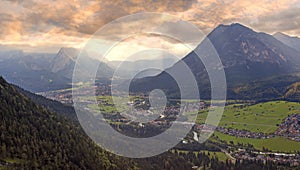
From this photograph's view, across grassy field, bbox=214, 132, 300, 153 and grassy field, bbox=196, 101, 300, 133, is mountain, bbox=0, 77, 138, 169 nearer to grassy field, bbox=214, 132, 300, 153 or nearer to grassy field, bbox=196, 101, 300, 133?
grassy field, bbox=214, 132, 300, 153

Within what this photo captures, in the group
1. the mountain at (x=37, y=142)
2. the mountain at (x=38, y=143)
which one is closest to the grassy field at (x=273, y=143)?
the mountain at (x=38, y=143)

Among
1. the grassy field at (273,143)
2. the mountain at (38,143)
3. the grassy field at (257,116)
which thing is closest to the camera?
the mountain at (38,143)

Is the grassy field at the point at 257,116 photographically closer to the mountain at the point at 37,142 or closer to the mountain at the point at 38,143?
the mountain at the point at 38,143

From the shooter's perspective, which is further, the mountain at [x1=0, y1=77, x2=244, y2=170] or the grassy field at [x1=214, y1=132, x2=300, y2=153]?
the grassy field at [x1=214, y1=132, x2=300, y2=153]

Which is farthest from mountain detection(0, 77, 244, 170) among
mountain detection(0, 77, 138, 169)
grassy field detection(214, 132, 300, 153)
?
grassy field detection(214, 132, 300, 153)

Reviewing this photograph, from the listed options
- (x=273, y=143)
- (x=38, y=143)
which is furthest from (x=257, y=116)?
(x=38, y=143)

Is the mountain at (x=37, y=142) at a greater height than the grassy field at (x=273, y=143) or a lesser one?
greater
